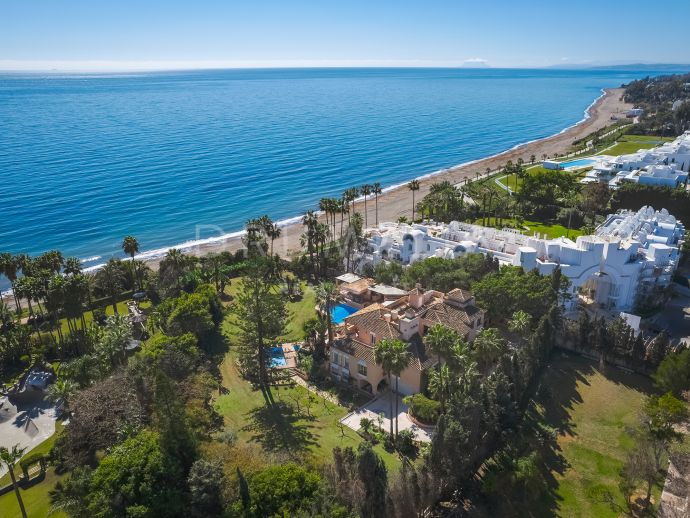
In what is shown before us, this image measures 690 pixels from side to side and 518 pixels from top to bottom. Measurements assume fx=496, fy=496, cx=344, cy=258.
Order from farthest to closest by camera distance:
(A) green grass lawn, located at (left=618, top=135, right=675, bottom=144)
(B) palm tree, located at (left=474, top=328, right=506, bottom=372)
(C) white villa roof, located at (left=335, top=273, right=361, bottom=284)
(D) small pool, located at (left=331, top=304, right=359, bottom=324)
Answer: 1. (A) green grass lawn, located at (left=618, top=135, right=675, bottom=144)
2. (C) white villa roof, located at (left=335, top=273, right=361, bottom=284)
3. (D) small pool, located at (left=331, top=304, right=359, bottom=324)
4. (B) palm tree, located at (left=474, top=328, right=506, bottom=372)

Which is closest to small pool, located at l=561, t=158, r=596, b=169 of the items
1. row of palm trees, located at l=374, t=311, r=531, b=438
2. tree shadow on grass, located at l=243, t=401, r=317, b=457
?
row of palm trees, located at l=374, t=311, r=531, b=438

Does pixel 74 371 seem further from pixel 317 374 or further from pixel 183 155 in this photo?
pixel 183 155

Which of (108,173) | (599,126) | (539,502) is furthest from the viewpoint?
(599,126)

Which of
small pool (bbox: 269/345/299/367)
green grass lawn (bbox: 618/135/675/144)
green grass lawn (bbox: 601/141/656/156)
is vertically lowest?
small pool (bbox: 269/345/299/367)

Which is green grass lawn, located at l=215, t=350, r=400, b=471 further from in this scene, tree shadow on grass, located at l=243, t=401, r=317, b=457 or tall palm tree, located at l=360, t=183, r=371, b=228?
tall palm tree, located at l=360, t=183, r=371, b=228

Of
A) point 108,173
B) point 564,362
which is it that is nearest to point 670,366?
point 564,362

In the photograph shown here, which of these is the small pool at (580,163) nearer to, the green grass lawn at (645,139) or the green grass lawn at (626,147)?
the green grass lawn at (626,147)
